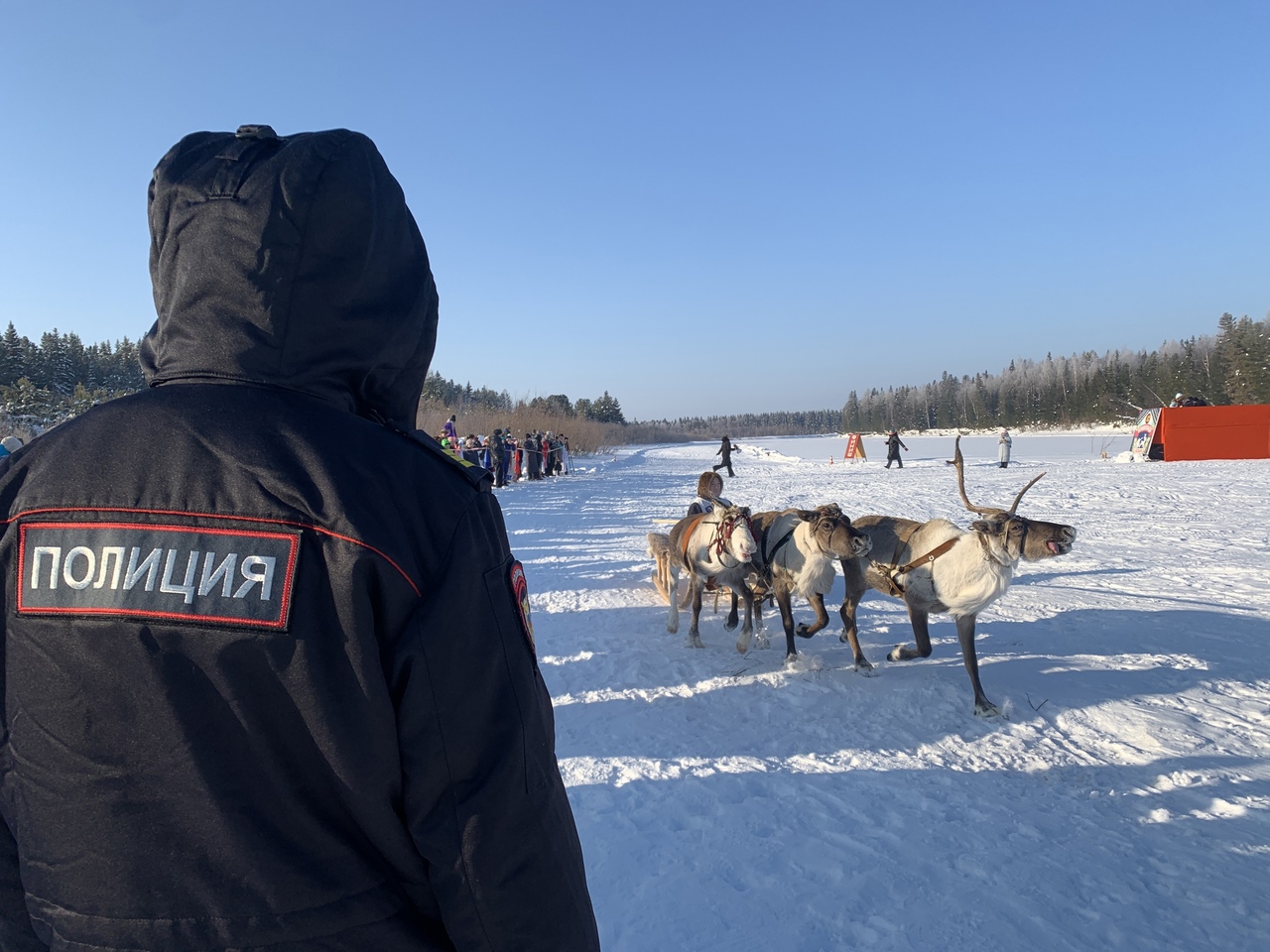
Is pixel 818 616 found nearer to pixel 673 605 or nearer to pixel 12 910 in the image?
pixel 673 605

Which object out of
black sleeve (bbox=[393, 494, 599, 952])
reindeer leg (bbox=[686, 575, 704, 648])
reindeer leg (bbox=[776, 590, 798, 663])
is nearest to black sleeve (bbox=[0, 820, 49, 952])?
black sleeve (bbox=[393, 494, 599, 952])

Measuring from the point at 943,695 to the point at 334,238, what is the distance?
5756mm

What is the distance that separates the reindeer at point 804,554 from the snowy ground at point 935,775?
0.53 metres

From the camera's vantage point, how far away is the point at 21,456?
1.15m

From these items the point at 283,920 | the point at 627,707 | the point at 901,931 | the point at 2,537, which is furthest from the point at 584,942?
the point at 627,707

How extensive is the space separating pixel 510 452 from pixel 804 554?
2185 centimetres

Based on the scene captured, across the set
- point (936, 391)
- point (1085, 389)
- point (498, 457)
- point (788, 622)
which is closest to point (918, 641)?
point (788, 622)

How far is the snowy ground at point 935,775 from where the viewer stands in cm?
308

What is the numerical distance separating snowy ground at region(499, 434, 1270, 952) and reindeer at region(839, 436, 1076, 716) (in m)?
0.47

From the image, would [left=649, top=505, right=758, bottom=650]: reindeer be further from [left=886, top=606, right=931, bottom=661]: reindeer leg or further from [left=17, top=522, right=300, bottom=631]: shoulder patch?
[left=17, top=522, right=300, bottom=631]: shoulder patch

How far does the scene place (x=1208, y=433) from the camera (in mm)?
26750

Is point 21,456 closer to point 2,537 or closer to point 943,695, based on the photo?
point 2,537

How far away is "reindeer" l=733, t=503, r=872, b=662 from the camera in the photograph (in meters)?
6.01

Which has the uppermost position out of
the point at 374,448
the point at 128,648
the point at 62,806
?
the point at 374,448
